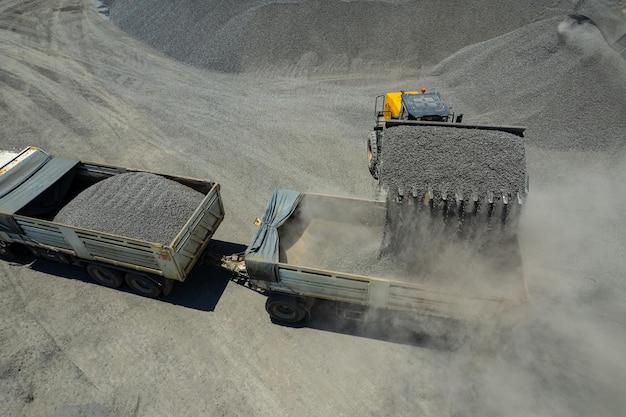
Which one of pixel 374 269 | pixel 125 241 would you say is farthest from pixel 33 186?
pixel 374 269

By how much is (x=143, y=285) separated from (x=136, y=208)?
6.55ft

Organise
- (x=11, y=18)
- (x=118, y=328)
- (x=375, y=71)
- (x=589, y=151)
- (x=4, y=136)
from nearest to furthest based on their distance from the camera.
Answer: (x=118, y=328)
(x=589, y=151)
(x=4, y=136)
(x=375, y=71)
(x=11, y=18)

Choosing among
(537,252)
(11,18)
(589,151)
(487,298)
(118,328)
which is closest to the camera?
(487,298)

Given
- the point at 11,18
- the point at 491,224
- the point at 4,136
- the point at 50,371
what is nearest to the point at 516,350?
the point at 491,224

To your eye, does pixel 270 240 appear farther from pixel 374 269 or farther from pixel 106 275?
pixel 106 275

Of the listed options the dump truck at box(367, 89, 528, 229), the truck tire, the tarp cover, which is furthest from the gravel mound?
the dump truck at box(367, 89, 528, 229)

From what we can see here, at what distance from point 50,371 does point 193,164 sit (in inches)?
315

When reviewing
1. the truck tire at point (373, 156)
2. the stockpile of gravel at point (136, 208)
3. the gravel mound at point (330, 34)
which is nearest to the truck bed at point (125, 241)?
the stockpile of gravel at point (136, 208)

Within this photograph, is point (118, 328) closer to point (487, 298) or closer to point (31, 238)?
point (31, 238)

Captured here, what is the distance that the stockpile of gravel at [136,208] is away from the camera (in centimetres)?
1010

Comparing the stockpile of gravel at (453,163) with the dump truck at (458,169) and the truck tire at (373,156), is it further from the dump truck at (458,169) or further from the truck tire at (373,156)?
the truck tire at (373,156)

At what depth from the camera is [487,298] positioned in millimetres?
8336

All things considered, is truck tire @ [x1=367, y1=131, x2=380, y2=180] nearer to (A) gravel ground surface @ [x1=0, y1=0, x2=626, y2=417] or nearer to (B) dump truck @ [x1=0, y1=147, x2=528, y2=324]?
(A) gravel ground surface @ [x1=0, y1=0, x2=626, y2=417]

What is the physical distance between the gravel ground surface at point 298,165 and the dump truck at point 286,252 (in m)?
0.87
